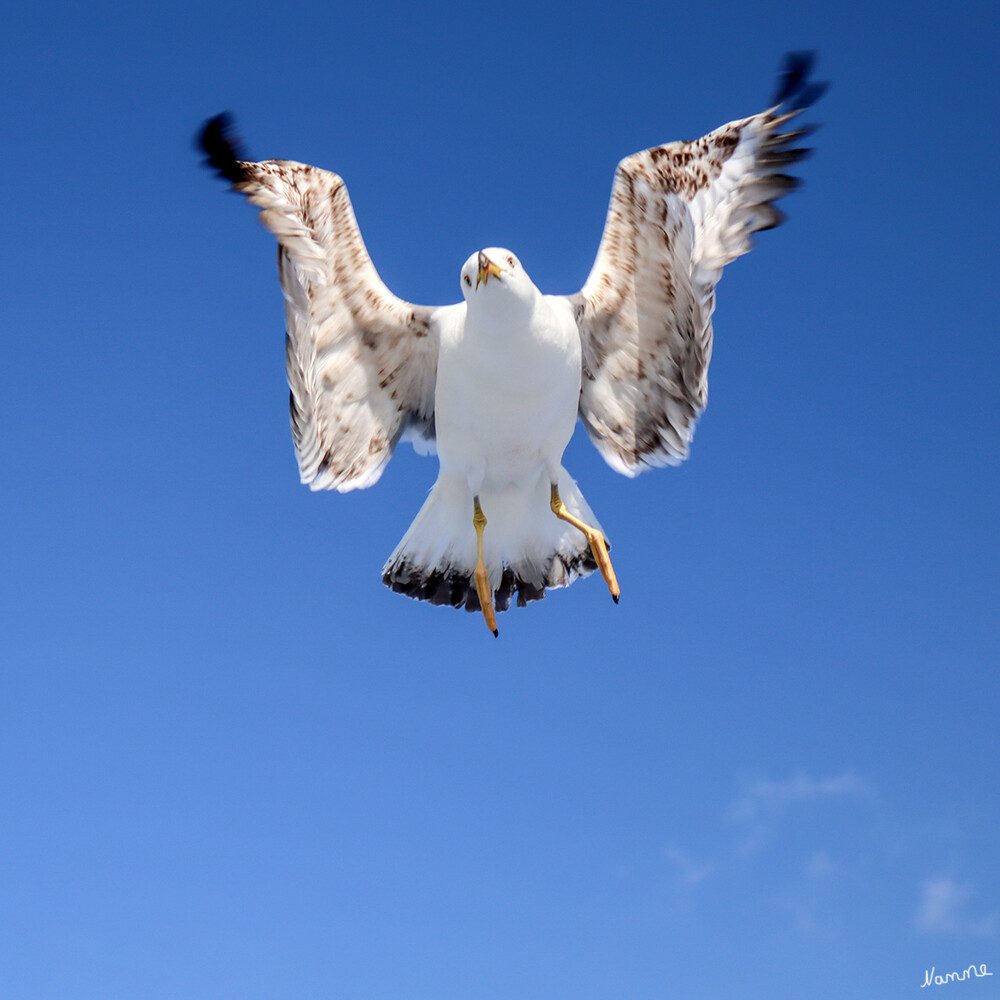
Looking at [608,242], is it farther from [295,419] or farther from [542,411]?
[295,419]

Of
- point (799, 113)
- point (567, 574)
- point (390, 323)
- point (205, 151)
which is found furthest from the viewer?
point (567, 574)

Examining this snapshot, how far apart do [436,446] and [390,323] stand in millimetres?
957

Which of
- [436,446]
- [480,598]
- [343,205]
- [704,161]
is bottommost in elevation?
[480,598]

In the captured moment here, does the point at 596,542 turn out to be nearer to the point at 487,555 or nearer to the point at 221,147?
the point at 487,555

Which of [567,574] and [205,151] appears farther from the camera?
[567,574]

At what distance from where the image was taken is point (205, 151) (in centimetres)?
647

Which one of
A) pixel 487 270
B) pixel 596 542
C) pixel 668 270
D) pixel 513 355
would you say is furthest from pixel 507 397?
Answer: pixel 668 270

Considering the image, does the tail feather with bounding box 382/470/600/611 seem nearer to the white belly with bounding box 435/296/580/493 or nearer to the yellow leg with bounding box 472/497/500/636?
the yellow leg with bounding box 472/497/500/636

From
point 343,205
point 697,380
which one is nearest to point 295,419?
point 343,205

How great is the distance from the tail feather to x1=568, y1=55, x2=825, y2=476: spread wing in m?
0.69

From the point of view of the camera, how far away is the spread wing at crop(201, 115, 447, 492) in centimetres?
674

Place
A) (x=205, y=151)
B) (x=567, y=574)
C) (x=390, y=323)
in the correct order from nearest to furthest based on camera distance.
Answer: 1. (x=205, y=151)
2. (x=390, y=323)
3. (x=567, y=574)

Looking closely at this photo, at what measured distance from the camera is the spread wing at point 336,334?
22.1 feet

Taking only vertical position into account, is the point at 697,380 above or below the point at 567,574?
above
